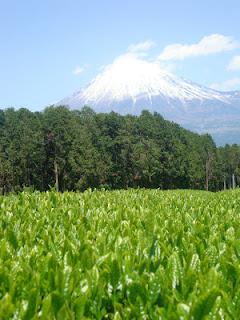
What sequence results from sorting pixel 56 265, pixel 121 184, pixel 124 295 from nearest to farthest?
pixel 124 295 → pixel 56 265 → pixel 121 184

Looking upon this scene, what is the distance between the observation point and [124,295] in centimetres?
310

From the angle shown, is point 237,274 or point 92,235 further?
point 92,235

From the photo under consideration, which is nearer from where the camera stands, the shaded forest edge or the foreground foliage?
the foreground foliage

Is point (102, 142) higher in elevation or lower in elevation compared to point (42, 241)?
higher

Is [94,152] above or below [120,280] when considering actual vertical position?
above

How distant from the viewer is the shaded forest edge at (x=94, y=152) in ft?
253

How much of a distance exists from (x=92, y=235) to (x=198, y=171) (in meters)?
111

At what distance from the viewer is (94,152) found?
275ft

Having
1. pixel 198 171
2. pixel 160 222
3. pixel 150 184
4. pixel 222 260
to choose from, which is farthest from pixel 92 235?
pixel 198 171

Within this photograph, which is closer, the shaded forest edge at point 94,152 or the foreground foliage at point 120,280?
the foreground foliage at point 120,280

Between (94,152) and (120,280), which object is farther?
(94,152)

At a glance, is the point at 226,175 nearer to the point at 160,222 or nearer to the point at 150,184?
the point at 150,184

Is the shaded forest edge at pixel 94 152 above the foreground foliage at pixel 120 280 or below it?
above

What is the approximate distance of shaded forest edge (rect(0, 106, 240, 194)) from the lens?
77250mm
